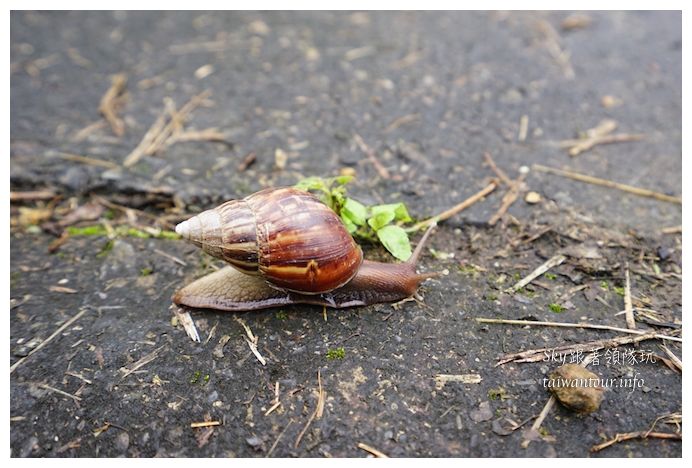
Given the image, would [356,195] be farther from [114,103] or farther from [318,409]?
[114,103]

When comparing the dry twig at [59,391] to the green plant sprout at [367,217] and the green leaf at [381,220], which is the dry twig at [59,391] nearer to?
the green plant sprout at [367,217]

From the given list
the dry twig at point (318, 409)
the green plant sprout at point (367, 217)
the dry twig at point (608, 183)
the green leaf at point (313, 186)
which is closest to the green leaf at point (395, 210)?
the green plant sprout at point (367, 217)

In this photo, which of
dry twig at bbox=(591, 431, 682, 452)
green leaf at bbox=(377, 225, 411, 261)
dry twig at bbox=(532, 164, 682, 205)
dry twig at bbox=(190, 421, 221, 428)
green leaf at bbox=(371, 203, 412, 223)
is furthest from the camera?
dry twig at bbox=(532, 164, 682, 205)

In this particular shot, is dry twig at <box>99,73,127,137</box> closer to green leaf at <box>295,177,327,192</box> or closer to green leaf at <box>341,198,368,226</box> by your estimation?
green leaf at <box>295,177,327,192</box>

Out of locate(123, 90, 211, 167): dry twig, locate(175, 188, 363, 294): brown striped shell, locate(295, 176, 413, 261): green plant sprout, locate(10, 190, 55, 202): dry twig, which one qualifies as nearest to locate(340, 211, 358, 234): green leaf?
locate(295, 176, 413, 261): green plant sprout

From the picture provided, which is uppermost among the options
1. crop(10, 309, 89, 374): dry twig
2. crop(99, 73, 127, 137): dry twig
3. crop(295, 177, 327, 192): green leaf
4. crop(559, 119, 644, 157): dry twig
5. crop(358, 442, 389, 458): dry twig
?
crop(99, 73, 127, 137): dry twig

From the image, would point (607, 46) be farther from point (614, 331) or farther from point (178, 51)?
point (178, 51)
